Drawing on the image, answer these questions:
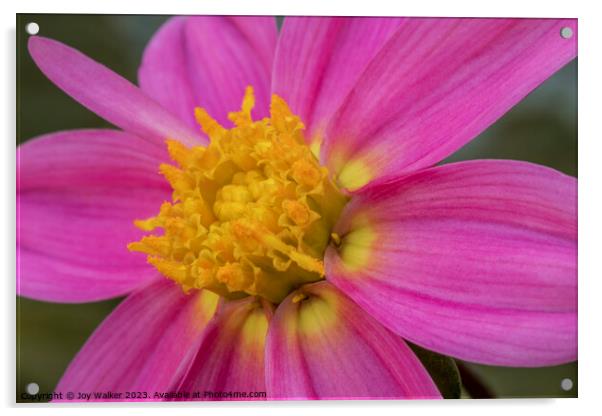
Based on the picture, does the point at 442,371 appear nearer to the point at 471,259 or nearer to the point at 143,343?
the point at 471,259

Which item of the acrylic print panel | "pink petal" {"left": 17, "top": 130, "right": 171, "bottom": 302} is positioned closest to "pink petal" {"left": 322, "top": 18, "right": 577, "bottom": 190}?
the acrylic print panel

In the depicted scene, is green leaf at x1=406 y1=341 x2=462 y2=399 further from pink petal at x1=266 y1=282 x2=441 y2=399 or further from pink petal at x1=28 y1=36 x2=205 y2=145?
pink petal at x1=28 y1=36 x2=205 y2=145

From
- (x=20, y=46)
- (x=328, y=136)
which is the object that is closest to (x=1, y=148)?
(x=20, y=46)

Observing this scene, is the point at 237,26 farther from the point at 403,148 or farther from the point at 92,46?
the point at 403,148

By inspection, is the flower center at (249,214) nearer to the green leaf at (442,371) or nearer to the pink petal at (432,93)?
the pink petal at (432,93)

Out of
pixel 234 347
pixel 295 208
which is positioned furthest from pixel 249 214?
pixel 234 347

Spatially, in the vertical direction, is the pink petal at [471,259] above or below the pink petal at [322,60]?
below

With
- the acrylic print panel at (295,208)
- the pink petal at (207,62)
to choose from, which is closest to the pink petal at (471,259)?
the acrylic print panel at (295,208)
